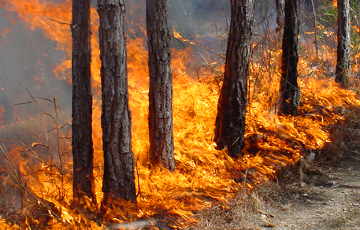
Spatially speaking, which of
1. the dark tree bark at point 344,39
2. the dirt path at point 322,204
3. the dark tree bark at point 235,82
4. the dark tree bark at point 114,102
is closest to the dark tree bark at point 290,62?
the dark tree bark at point 235,82

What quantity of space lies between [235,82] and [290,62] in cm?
249

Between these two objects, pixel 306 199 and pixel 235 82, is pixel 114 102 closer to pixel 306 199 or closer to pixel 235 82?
pixel 235 82

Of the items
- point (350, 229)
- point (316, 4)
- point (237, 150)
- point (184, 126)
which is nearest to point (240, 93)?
point (237, 150)

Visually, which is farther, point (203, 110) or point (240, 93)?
point (203, 110)

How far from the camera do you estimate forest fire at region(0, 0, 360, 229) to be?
3660 mm

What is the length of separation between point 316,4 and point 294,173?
58.0ft

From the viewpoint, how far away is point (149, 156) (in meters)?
5.03

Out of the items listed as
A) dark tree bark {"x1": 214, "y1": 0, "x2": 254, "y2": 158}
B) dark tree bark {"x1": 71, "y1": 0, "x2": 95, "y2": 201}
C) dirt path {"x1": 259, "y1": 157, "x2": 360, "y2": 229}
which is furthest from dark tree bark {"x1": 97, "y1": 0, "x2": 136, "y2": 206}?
dark tree bark {"x1": 214, "y1": 0, "x2": 254, "y2": 158}

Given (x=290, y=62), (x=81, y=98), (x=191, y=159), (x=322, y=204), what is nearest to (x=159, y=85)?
(x=81, y=98)

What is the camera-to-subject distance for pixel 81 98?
13.3 ft

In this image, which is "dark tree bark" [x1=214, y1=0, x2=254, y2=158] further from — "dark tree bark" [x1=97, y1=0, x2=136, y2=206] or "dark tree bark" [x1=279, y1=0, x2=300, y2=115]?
"dark tree bark" [x1=97, y1=0, x2=136, y2=206]

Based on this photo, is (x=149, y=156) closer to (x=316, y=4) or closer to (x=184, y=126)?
(x=184, y=126)

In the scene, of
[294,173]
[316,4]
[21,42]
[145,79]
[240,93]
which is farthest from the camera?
[316,4]

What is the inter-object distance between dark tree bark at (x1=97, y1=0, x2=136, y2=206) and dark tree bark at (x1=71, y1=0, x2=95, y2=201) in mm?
529
